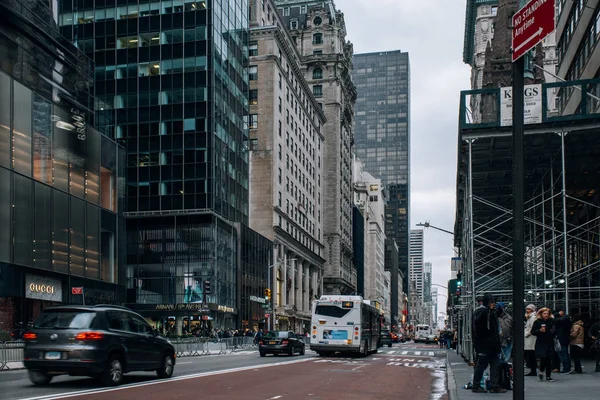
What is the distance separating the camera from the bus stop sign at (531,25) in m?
5.94

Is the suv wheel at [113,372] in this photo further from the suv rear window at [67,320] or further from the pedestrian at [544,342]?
the pedestrian at [544,342]

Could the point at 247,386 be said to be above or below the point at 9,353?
above

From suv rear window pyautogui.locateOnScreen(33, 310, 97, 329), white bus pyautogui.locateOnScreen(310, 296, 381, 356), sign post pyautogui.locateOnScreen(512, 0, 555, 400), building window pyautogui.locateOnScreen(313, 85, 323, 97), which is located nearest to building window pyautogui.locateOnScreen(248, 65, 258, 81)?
building window pyautogui.locateOnScreen(313, 85, 323, 97)

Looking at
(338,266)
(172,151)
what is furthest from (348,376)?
(338,266)

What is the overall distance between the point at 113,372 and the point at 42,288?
2509 centimetres

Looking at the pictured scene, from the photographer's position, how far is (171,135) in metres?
67.0

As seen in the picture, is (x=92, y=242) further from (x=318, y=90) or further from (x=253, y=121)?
(x=318, y=90)

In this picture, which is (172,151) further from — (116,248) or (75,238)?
(75,238)

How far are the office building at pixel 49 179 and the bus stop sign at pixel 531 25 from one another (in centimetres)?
3178

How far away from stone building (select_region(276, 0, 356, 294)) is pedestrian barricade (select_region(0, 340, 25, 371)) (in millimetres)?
94807

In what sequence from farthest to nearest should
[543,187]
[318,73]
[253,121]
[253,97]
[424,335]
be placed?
[318,73] < [424,335] < [253,97] < [253,121] < [543,187]

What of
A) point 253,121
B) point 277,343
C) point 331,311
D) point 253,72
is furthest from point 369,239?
point 277,343

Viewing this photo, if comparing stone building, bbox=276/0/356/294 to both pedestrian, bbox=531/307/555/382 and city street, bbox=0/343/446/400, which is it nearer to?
city street, bbox=0/343/446/400

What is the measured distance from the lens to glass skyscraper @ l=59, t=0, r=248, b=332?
65.3 m
